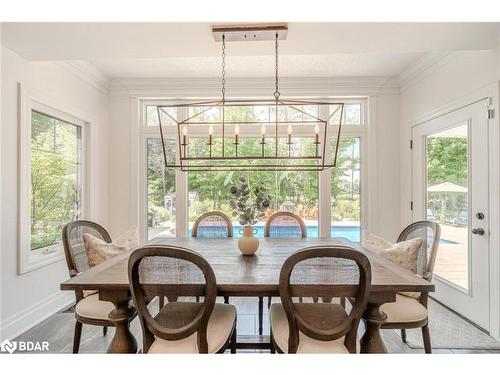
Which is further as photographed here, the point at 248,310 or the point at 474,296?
the point at 248,310

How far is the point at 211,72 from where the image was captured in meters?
3.47

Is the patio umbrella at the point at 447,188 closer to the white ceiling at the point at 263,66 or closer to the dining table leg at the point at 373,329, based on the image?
the white ceiling at the point at 263,66

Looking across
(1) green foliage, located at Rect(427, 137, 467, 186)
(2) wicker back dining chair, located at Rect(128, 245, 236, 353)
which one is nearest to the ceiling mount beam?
(2) wicker back dining chair, located at Rect(128, 245, 236, 353)

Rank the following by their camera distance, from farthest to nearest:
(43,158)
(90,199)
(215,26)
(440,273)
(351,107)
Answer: (351,107) < (90,199) < (440,273) < (43,158) < (215,26)

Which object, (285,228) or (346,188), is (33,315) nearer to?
(285,228)

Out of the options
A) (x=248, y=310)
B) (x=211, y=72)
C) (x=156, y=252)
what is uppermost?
(x=211, y=72)

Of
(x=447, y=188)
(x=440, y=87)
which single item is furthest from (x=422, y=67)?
(x=447, y=188)

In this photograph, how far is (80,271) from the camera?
78.4 inches

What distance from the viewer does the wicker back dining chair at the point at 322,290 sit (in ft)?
4.11

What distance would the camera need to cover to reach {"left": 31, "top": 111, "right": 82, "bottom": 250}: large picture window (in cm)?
268
